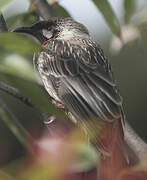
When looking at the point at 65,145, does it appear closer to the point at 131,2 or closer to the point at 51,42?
the point at 131,2

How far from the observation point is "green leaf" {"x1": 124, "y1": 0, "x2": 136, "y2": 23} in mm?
1581

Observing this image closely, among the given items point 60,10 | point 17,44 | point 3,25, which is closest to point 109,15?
point 3,25

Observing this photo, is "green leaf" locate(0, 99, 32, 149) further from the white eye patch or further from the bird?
the white eye patch

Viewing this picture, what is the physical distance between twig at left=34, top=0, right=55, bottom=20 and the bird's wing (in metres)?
0.31

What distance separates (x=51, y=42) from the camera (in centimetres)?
325

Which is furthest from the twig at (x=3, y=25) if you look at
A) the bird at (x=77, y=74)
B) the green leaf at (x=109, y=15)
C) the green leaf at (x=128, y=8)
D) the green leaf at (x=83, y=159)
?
the green leaf at (x=83, y=159)

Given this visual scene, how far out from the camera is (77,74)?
9.06 ft

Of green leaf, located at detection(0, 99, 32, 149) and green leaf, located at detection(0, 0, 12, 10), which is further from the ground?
green leaf, located at detection(0, 0, 12, 10)

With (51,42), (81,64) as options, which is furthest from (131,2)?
(51,42)

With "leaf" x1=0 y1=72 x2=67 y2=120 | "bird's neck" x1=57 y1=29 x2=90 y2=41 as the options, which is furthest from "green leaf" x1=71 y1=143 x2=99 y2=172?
"bird's neck" x1=57 y1=29 x2=90 y2=41

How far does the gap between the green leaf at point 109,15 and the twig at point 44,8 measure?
0.60 meters

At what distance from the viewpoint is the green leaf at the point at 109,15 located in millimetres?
1759

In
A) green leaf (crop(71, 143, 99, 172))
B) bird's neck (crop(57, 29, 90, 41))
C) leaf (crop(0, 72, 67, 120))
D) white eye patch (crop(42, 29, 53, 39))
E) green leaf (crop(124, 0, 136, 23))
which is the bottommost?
bird's neck (crop(57, 29, 90, 41))

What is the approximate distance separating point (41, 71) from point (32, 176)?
2.40m
